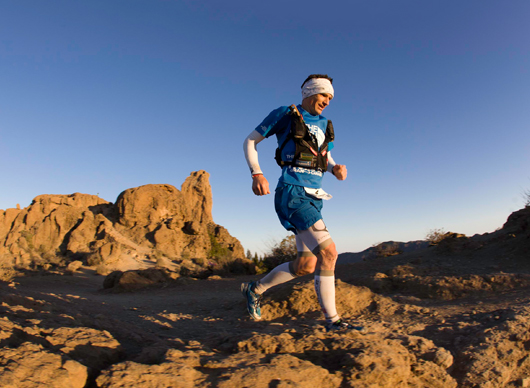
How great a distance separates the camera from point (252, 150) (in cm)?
300

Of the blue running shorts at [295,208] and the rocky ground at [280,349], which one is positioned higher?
the blue running shorts at [295,208]

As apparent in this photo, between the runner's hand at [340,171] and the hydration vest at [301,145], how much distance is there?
0.29m

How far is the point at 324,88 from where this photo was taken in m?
3.05

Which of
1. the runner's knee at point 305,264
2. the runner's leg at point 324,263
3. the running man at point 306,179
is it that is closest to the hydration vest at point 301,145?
the running man at point 306,179

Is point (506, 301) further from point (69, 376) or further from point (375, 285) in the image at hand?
point (69, 376)

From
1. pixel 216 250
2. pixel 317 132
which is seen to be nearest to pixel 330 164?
pixel 317 132

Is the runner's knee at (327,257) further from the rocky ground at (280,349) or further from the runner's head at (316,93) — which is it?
the runner's head at (316,93)

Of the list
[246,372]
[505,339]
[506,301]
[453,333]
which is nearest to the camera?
[246,372]

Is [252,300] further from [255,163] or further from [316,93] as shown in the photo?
[316,93]

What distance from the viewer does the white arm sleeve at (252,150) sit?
2.95 m

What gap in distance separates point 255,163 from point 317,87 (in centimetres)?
90

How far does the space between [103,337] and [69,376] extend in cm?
52

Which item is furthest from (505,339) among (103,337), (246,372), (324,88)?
(103,337)

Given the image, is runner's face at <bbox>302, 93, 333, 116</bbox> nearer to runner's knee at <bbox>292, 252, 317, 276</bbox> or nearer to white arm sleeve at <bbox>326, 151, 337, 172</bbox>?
white arm sleeve at <bbox>326, 151, 337, 172</bbox>
